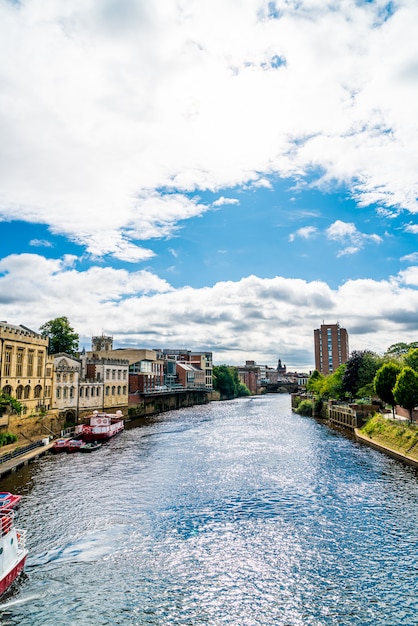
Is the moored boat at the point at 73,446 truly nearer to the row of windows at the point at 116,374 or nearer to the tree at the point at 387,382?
the row of windows at the point at 116,374

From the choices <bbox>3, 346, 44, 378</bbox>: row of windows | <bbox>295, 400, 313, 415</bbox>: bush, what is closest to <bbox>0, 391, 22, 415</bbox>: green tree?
<bbox>3, 346, 44, 378</bbox>: row of windows

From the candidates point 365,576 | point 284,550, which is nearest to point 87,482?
point 284,550

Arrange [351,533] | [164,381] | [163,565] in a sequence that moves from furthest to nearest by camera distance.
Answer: [164,381] < [351,533] < [163,565]

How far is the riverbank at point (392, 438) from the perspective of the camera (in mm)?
46656

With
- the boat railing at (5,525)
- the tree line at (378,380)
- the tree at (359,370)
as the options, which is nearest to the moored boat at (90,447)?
the boat railing at (5,525)

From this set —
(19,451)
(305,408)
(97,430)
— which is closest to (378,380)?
(97,430)

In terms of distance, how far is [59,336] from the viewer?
305ft

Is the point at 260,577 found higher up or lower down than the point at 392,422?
lower down

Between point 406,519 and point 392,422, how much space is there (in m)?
30.2

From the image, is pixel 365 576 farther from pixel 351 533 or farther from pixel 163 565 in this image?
pixel 163 565

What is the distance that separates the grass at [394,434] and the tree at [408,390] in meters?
2.52

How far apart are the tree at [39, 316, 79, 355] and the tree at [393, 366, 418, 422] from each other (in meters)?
63.4

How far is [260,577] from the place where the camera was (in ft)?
71.6

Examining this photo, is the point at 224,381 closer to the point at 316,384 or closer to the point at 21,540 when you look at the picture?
the point at 316,384
